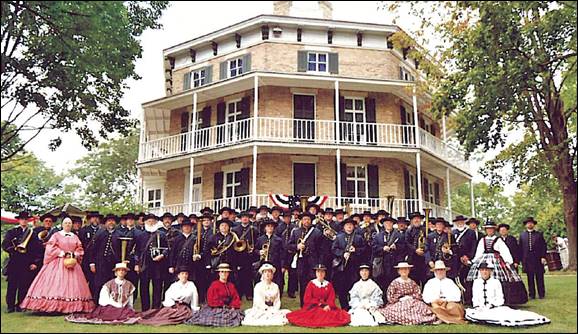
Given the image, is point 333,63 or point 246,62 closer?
point 333,63

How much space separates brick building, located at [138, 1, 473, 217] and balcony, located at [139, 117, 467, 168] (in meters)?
0.05

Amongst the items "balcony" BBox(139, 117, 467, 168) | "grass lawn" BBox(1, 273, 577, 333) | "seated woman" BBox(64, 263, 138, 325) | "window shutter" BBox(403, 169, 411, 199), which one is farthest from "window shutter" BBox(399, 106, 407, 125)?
"seated woman" BBox(64, 263, 138, 325)

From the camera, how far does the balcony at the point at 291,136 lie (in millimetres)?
21969

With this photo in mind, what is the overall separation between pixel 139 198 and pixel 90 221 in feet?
43.2

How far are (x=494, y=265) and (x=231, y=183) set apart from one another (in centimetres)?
1399

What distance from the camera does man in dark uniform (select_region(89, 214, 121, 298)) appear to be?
38.3 ft

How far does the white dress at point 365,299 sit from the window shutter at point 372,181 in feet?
39.5

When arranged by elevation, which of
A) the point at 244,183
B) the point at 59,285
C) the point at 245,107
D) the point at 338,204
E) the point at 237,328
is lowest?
the point at 237,328

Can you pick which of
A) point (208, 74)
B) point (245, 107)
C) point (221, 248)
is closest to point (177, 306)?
point (221, 248)

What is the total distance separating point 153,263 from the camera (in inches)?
468

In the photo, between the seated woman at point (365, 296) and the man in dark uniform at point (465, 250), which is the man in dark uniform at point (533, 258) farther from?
the seated woman at point (365, 296)

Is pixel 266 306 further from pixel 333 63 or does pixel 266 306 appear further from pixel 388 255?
pixel 333 63

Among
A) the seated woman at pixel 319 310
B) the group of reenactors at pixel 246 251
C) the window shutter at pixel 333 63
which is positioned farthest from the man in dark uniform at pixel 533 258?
the window shutter at pixel 333 63

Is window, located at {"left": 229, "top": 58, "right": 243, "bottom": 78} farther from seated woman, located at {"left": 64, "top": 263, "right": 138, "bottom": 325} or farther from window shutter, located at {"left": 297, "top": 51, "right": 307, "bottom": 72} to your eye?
seated woman, located at {"left": 64, "top": 263, "right": 138, "bottom": 325}
